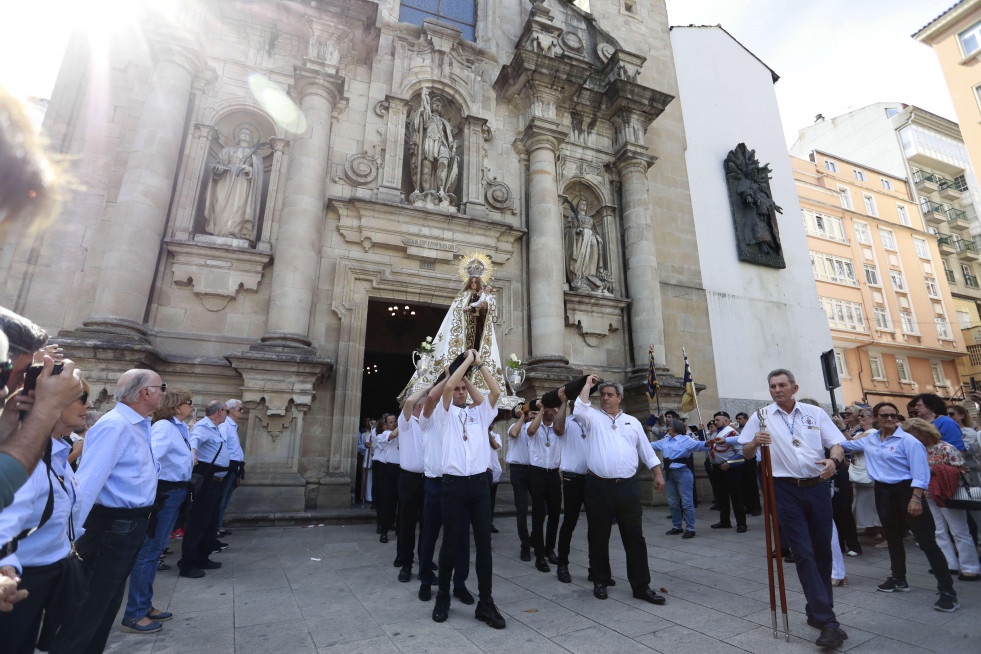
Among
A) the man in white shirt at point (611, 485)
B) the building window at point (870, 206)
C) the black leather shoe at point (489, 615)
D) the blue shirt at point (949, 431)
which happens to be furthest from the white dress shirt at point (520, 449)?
the building window at point (870, 206)

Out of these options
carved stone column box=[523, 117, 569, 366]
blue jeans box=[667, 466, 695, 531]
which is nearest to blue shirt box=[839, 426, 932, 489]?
blue jeans box=[667, 466, 695, 531]

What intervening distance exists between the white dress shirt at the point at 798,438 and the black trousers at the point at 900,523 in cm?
146

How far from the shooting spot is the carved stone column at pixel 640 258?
40.0 feet

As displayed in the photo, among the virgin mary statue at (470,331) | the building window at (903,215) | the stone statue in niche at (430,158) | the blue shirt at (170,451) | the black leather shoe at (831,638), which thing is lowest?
the black leather shoe at (831,638)

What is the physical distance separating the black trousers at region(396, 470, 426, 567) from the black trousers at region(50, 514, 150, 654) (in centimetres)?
276

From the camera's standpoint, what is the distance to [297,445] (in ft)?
27.8

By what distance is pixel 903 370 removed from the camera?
1072 inches

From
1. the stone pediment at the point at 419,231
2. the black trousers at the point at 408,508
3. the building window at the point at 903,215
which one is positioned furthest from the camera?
the building window at the point at 903,215

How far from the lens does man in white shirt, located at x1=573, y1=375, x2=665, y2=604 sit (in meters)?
4.60

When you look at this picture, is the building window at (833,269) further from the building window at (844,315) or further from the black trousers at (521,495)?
the black trousers at (521,495)

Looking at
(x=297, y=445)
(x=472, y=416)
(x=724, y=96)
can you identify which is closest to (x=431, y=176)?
(x=297, y=445)

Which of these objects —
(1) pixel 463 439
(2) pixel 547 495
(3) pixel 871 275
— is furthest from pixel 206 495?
(3) pixel 871 275

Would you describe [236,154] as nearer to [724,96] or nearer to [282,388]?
[282,388]

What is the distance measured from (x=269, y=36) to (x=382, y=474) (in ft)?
31.7
